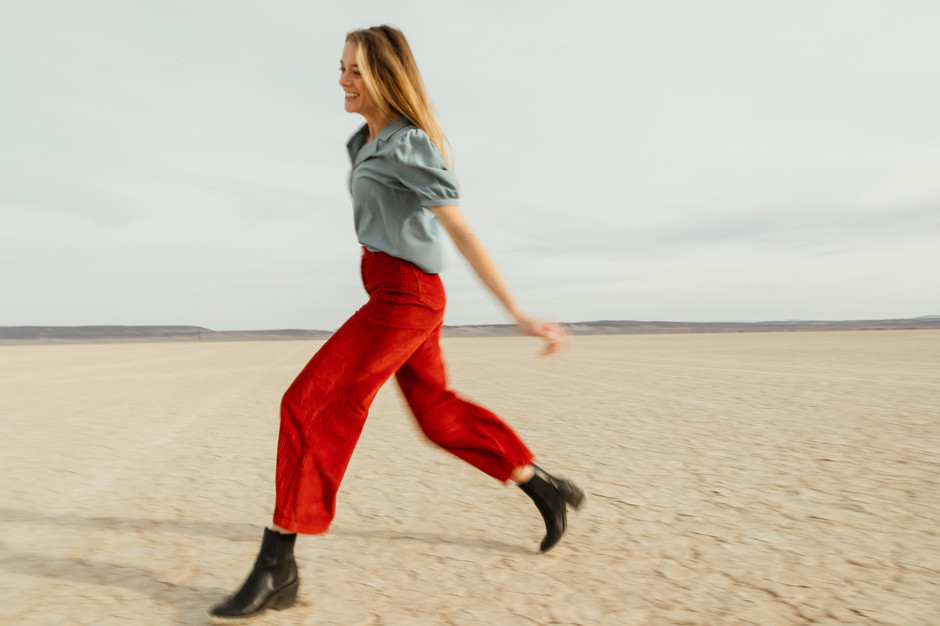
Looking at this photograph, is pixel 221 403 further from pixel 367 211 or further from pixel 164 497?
pixel 367 211

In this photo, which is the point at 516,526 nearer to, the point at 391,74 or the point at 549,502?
the point at 549,502

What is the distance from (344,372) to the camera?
6.55ft

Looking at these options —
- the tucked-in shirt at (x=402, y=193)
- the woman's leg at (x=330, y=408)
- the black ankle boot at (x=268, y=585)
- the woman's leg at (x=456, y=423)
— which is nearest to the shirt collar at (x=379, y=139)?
the tucked-in shirt at (x=402, y=193)

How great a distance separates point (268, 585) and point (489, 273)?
100 cm

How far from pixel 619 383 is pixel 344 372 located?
7683 millimetres

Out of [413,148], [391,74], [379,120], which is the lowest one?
[413,148]

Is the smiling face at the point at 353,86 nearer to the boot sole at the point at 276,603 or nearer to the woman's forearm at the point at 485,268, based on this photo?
the woman's forearm at the point at 485,268

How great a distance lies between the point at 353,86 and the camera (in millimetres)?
2016

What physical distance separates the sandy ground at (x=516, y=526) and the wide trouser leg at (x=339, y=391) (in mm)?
340

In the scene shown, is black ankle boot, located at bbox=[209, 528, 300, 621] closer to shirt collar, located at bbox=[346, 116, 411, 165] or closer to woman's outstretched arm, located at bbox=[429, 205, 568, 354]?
woman's outstretched arm, located at bbox=[429, 205, 568, 354]

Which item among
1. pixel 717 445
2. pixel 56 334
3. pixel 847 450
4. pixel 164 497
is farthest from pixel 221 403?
pixel 56 334

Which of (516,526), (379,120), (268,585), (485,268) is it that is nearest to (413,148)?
(379,120)

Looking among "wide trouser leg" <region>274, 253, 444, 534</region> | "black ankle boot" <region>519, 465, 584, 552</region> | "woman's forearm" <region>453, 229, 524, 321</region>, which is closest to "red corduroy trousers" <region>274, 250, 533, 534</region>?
"wide trouser leg" <region>274, 253, 444, 534</region>

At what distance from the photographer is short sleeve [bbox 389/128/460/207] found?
6.16 feet
